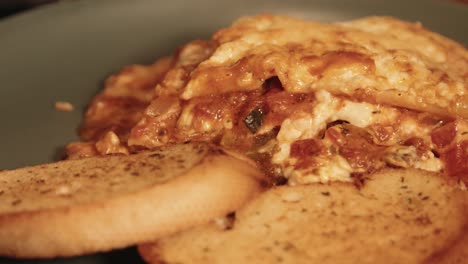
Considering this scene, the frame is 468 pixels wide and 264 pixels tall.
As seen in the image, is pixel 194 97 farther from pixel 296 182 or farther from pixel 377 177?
pixel 377 177

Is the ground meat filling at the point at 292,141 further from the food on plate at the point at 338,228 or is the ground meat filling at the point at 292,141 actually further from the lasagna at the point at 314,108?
the food on plate at the point at 338,228

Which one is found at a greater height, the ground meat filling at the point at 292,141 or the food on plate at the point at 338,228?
the ground meat filling at the point at 292,141

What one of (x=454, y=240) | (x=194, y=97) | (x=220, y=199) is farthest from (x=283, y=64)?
(x=454, y=240)

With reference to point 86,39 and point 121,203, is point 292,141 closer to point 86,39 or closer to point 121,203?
point 121,203

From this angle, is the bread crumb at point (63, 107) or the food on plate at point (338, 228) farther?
the bread crumb at point (63, 107)

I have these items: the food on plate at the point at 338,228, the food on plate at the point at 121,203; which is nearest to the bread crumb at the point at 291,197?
the food on plate at the point at 338,228

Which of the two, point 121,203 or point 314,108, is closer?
point 121,203

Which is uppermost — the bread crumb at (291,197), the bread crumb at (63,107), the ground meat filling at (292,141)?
the ground meat filling at (292,141)

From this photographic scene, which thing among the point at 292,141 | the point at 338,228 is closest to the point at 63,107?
the point at 292,141
